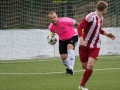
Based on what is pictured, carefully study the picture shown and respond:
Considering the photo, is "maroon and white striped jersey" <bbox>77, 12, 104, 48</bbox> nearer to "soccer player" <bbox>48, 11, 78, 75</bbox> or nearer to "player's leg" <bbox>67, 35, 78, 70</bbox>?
"player's leg" <bbox>67, 35, 78, 70</bbox>

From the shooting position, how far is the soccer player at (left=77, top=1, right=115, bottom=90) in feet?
34.0

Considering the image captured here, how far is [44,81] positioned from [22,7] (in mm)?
9761

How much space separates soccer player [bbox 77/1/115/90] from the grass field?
2.28ft

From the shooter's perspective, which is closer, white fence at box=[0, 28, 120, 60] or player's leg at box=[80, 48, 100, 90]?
player's leg at box=[80, 48, 100, 90]

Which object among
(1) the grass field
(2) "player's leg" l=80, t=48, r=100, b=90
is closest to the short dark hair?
(2) "player's leg" l=80, t=48, r=100, b=90

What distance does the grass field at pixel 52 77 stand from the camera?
11038 millimetres

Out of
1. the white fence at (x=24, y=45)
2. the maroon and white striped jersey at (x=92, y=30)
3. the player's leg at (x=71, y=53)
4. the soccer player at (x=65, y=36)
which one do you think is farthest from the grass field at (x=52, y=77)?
the white fence at (x=24, y=45)

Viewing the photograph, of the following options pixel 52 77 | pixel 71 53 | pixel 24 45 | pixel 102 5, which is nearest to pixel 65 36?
pixel 71 53

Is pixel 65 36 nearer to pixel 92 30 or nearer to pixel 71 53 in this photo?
pixel 71 53

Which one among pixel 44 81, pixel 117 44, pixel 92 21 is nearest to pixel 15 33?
pixel 117 44

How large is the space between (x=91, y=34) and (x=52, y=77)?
8.84ft

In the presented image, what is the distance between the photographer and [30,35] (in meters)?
20.4

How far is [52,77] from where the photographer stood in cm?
1291

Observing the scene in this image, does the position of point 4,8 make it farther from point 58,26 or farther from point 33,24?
point 58,26
